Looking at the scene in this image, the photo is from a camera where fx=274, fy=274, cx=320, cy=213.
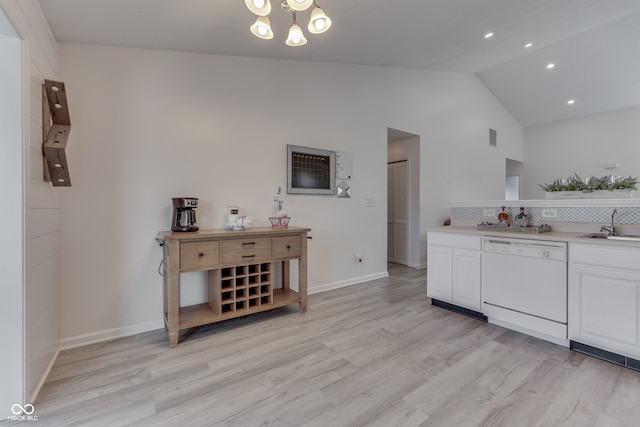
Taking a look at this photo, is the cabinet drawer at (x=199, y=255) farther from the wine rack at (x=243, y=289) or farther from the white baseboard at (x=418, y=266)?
the white baseboard at (x=418, y=266)

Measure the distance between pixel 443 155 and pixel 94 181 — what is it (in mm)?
5151

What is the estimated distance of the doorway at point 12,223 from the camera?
4.63 ft

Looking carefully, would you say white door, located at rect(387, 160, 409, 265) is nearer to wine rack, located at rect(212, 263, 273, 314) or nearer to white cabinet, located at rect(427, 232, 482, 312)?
white cabinet, located at rect(427, 232, 482, 312)

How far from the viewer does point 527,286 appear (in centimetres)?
234

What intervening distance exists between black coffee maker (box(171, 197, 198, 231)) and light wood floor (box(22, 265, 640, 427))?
94 centimetres

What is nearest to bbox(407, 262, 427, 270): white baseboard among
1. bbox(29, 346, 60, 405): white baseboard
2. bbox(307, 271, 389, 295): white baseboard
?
bbox(307, 271, 389, 295): white baseboard

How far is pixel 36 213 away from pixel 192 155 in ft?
4.01

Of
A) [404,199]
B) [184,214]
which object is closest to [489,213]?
[404,199]

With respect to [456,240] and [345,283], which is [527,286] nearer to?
[456,240]

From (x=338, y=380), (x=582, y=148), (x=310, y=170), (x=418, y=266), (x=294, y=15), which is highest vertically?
(x=582, y=148)

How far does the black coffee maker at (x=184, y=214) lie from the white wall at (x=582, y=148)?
843 centimetres

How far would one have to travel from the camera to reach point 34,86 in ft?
5.32

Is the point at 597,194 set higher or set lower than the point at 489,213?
higher

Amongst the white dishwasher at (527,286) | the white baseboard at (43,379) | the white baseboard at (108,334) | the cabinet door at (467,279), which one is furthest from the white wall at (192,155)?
the white dishwasher at (527,286)
